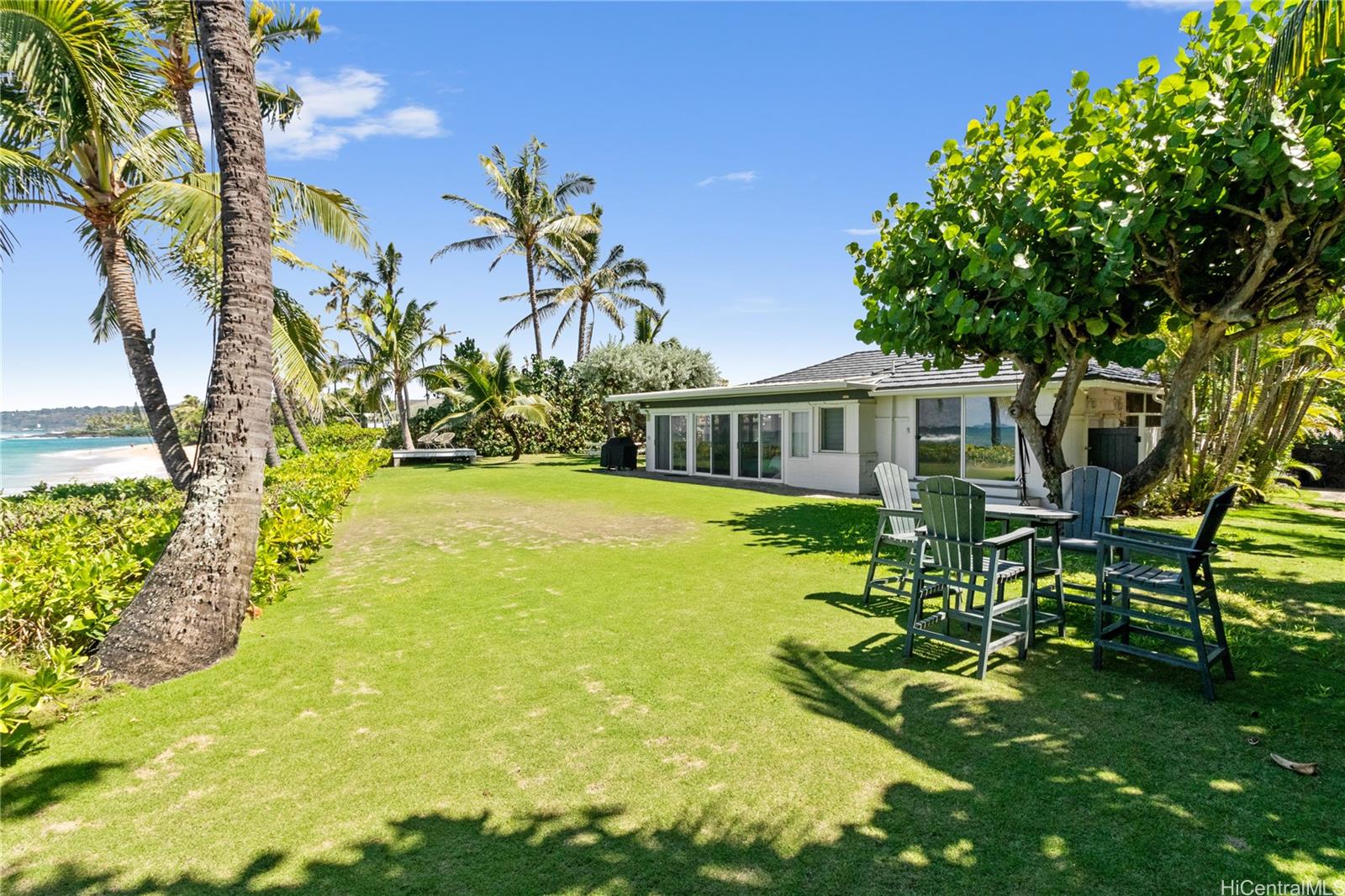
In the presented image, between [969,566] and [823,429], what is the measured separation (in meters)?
12.3

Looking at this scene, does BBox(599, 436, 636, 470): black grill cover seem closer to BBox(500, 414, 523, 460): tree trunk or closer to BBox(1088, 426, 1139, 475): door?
BBox(500, 414, 523, 460): tree trunk

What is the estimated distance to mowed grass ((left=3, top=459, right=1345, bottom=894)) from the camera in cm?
258

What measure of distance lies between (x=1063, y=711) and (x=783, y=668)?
1750 mm

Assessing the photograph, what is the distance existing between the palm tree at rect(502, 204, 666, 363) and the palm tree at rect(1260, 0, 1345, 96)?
29498mm

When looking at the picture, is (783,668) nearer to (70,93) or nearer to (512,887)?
(512,887)

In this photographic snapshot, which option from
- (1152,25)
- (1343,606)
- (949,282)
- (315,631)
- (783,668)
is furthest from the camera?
(1152,25)

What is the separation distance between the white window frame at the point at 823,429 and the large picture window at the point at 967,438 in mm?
1769

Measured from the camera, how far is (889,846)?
8.82ft

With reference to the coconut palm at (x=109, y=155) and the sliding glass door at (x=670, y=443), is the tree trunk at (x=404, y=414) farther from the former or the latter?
the coconut palm at (x=109, y=155)

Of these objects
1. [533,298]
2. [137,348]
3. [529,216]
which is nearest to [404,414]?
[533,298]

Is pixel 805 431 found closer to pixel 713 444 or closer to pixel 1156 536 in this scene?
pixel 713 444

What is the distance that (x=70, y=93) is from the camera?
7.49 metres

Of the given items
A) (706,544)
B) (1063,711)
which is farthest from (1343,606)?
(706,544)

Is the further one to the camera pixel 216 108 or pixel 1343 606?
pixel 1343 606
